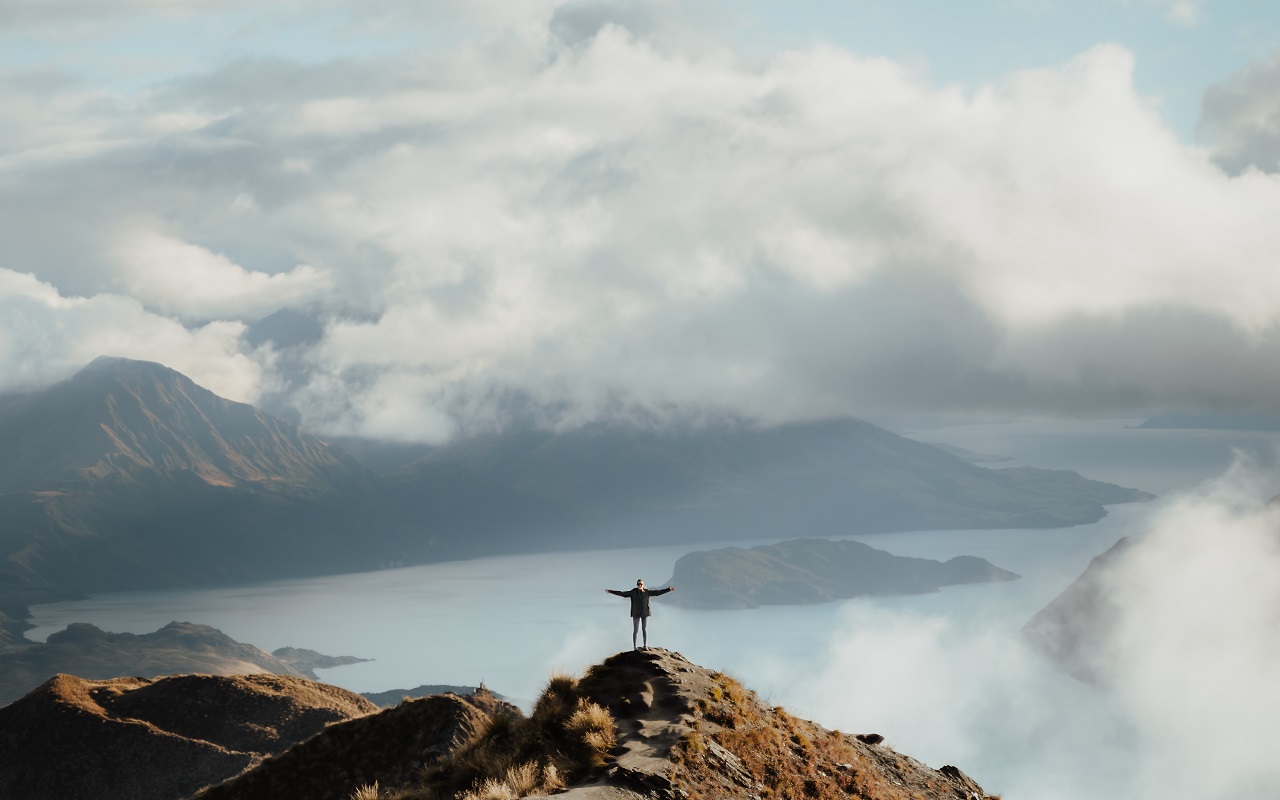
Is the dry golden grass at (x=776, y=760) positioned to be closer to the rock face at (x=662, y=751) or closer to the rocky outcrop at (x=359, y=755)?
the rock face at (x=662, y=751)

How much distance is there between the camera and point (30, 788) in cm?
11806

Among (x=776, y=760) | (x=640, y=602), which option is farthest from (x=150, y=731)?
(x=776, y=760)

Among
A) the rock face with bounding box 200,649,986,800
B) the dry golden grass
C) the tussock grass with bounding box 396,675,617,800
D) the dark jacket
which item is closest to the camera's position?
the tussock grass with bounding box 396,675,617,800

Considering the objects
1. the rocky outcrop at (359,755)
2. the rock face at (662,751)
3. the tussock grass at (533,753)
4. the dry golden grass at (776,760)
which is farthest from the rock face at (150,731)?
the dry golden grass at (776,760)

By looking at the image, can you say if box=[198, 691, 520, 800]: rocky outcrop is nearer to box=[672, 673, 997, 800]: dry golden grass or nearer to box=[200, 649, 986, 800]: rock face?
box=[200, 649, 986, 800]: rock face

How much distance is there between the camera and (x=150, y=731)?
120375 mm

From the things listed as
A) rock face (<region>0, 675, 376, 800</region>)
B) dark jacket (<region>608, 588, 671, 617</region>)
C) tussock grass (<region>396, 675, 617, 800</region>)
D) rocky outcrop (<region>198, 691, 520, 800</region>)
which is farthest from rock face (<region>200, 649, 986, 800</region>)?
rock face (<region>0, 675, 376, 800</region>)

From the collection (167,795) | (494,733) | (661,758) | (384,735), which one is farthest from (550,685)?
(167,795)

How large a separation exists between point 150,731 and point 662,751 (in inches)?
3849

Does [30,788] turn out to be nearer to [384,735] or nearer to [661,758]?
[384,735]

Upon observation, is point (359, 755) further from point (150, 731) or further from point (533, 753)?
point (150, 731)

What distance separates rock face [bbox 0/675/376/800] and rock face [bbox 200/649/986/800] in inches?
2710

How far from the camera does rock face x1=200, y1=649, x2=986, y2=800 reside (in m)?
38.9

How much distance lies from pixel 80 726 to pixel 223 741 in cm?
1753
